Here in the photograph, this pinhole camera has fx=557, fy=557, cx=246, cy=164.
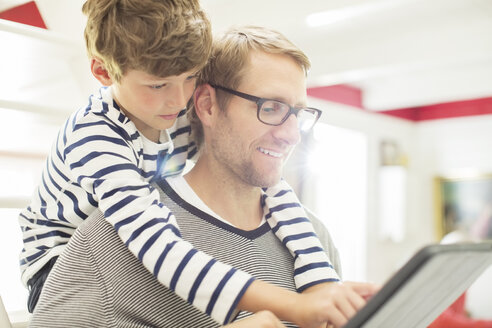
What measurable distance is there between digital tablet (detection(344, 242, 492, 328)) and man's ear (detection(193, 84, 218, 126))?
637mm

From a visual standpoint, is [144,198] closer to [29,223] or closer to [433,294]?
[29,223]

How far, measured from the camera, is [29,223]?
1230 millimetres

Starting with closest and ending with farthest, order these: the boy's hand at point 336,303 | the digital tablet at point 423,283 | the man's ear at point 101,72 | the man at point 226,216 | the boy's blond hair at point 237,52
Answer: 1. the digital tablet at point 423,283
2. the boy's hand at point 336,303
3. the man at point 226,216
4. the man's ear at point 101,72
5. the boy's blond hair at point 237,52

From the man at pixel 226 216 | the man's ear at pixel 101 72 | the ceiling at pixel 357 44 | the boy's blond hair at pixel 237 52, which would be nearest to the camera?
the man at pixel 226 216

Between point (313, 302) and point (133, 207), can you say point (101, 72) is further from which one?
point (313, 302)

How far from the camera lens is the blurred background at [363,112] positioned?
5.97ft

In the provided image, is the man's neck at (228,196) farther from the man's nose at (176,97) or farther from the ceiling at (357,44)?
the ceiling at (357,44)

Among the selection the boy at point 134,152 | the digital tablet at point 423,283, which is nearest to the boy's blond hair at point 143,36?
the boy at point 134,152

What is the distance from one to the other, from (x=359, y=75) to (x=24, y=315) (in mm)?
3854

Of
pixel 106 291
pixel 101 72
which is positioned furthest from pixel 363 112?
pixel 106 291

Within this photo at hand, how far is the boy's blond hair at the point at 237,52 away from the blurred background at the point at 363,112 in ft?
0.88

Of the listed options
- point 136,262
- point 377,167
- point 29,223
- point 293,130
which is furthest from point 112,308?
point 377,167

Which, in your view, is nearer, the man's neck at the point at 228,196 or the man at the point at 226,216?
the man at the point at 226,216

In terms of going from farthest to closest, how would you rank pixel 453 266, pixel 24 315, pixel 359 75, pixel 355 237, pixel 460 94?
1. pixel 355 237
2. pixel 460 94
3. pixel 359 75
4. pixel 24 315
5. pixel 453 266
